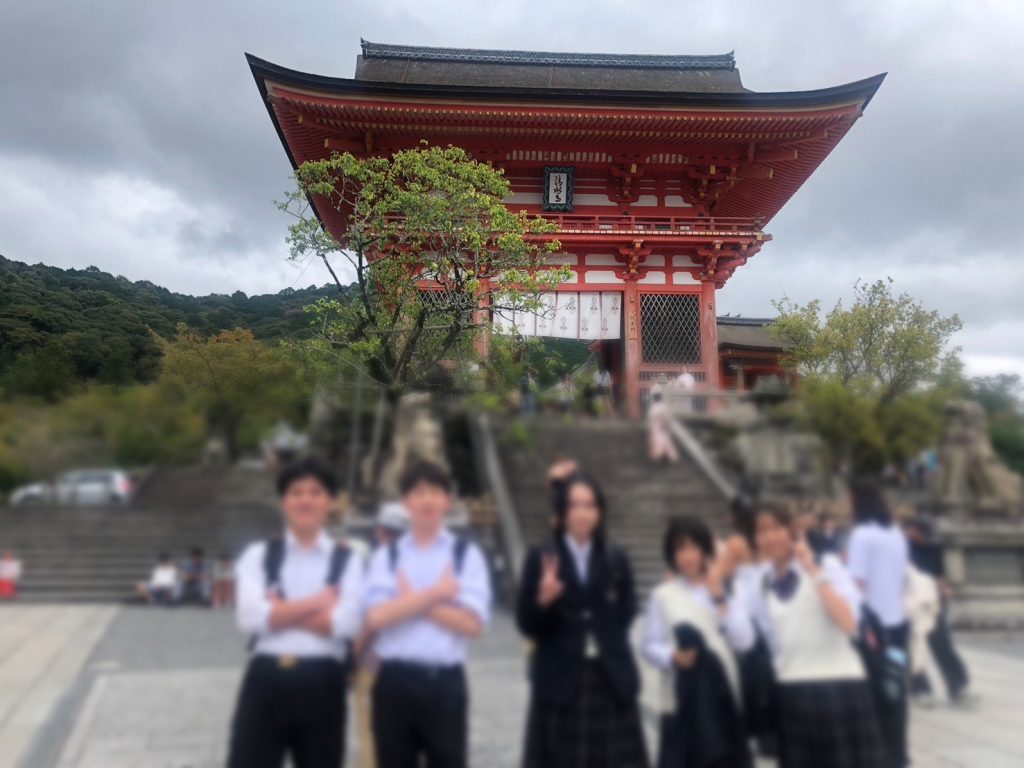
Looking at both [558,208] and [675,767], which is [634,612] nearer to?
[675,767]

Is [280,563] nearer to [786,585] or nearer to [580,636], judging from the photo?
[580,636]

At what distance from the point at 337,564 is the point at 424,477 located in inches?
12.0

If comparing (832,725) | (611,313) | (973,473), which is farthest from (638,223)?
(832,725)

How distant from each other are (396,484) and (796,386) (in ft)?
4.65

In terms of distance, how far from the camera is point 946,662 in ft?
7.33

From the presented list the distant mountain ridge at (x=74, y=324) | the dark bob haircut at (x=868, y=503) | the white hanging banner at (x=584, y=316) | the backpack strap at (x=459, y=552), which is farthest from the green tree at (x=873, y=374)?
the white hanging banner at (x=584, y=316)

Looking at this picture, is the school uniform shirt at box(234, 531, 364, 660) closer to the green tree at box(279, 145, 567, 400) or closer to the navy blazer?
the navy blazer

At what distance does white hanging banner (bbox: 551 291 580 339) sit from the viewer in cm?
1430

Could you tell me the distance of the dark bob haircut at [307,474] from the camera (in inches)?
76.9

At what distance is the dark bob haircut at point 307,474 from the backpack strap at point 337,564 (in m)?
0.15

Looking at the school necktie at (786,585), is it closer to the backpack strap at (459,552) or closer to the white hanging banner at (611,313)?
the backpack strap at (459,552)

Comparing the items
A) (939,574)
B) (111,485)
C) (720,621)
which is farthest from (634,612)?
(111,485)

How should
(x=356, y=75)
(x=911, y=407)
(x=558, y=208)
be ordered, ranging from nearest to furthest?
1. (x=911, y=407)
2. (x=558, y=208)
3. (x=356, y=75)

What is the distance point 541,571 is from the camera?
194 centimetres
